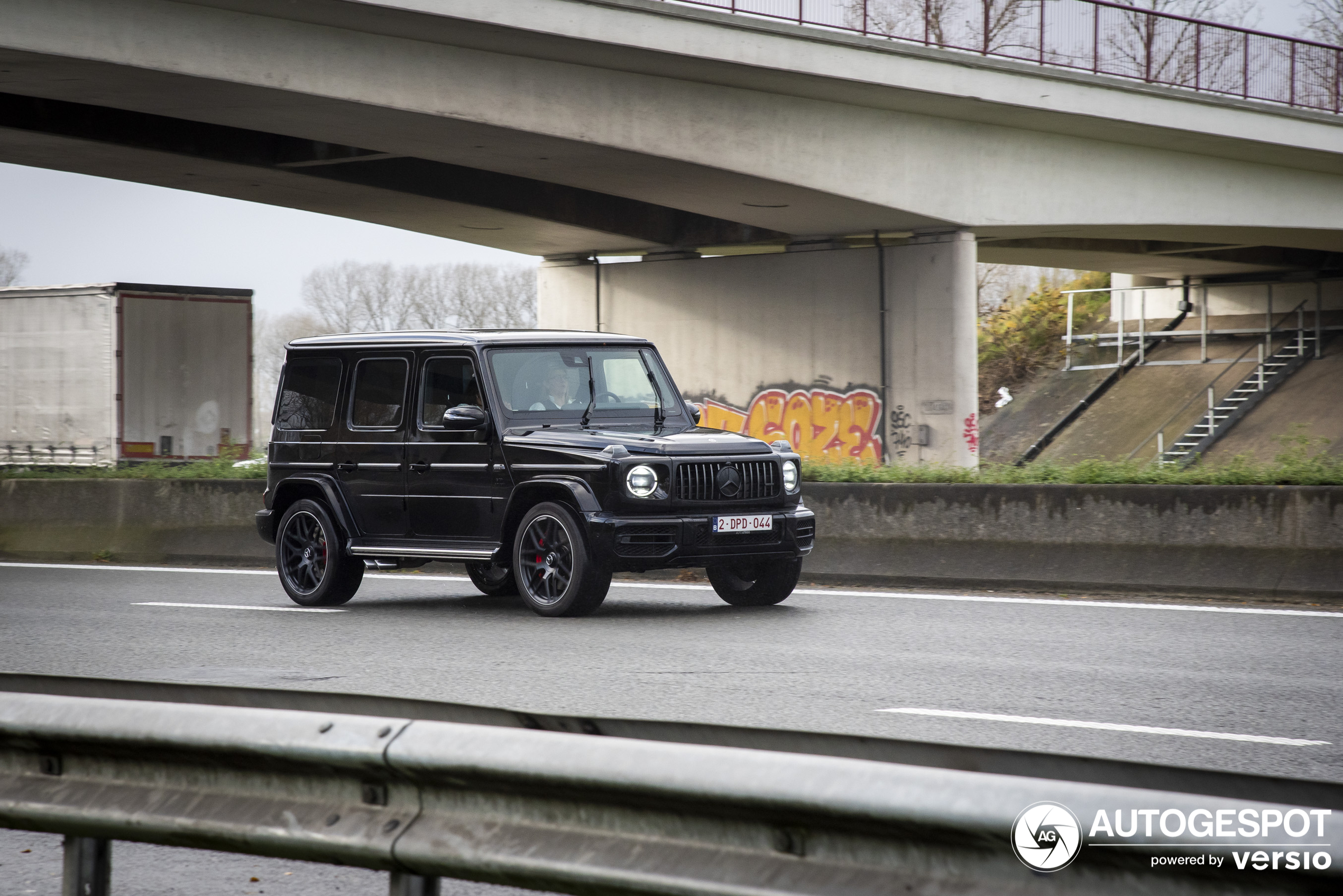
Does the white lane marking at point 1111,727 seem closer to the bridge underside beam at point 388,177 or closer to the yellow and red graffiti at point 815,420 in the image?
the yellow and red graffiti at point 815,420

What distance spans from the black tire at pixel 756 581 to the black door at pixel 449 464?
1.80 meters

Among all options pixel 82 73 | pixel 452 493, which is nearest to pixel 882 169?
pixel 82 73

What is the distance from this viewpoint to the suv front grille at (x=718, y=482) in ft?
34.1

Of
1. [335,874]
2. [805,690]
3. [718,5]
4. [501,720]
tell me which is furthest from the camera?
[718,5]

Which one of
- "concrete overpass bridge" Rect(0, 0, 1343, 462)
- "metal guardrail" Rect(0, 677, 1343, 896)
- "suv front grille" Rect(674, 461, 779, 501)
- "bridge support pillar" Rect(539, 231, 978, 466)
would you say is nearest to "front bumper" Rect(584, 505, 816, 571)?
"suv front grille" Rect(674, 461, 779, 501)

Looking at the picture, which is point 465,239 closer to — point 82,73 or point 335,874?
point 82,73

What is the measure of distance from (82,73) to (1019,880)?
58.2 ft

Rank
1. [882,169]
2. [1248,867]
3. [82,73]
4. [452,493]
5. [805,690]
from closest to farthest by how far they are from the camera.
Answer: [1248,867] → [805,690] → [452,493] → [82,73] → [882,169]

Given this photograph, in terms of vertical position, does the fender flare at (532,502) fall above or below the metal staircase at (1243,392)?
below

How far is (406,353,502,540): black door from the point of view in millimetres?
10969

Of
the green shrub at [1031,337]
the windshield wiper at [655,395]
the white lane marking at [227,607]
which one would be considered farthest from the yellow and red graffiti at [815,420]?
the green shrub at [1031,337]

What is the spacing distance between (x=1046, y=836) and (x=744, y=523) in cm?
809

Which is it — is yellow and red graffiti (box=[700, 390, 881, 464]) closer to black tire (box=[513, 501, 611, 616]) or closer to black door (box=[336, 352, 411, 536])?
black door (box=[336, 352, 411, 536])

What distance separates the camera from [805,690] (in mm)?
7496
